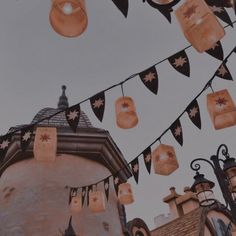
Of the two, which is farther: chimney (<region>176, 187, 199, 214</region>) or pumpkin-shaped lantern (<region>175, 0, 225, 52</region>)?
chimney (<region>176, 187, 199, 214</region>)

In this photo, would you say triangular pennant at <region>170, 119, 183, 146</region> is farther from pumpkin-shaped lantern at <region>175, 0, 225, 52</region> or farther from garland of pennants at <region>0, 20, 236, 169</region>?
pumpkin-shaped lantern at <region>175, 0, 225, 52</region>

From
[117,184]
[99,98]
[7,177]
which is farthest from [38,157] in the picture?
[7,177]

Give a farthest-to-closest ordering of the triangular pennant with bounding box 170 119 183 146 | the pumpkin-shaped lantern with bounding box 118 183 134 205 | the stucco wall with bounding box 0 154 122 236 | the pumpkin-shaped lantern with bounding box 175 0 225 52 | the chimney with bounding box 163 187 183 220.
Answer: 1. the chimney with bounding box 163 187 183 220
2. the pumpkin-shaped lantern with bounding box 118 183 134 205
3. the stucco wall with bounding box 0 154 122 236
4. the triangular pennant with bounding box 170 119 183 146
5. the pumpkin-shaped lantern with bounding box 175 0 225 52

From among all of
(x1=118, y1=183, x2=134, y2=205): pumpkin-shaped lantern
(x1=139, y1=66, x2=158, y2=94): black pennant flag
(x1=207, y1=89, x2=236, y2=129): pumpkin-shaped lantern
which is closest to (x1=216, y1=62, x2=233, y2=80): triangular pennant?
(x1=207, y1=89, x2=236, y2=129): pumpkin-shaped lantern

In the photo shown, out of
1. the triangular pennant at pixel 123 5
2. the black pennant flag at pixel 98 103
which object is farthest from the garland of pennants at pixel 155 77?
the triangular pennant at pixel 123 5

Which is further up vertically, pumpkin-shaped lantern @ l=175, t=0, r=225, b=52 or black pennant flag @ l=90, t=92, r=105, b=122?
black pennant flag @ l=90, t=92, r=105, b=122

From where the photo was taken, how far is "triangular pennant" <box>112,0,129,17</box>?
320cm

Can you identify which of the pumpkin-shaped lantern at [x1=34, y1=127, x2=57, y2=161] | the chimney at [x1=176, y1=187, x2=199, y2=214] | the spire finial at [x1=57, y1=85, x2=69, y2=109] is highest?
the spire finial at [x1=57, y1=85, x2=69, y2=109]

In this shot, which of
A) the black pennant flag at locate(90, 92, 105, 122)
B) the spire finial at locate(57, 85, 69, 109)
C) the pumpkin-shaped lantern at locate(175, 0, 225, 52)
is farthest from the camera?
the spire finial at locate(57, 85, 69, 109)

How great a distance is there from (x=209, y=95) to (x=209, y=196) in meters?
2.01

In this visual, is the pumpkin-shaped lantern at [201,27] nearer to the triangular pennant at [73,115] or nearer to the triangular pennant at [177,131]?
the triangular pennant at [177,131]

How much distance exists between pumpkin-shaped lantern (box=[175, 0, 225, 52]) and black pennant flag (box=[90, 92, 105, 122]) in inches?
85.4

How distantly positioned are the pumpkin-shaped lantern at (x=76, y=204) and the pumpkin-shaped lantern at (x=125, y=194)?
3.48 ft

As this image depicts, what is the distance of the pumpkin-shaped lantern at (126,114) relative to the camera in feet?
17.3
